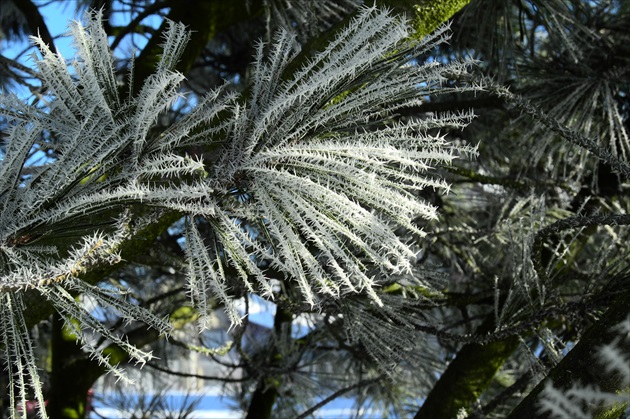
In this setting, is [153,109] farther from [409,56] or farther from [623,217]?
[623,217]

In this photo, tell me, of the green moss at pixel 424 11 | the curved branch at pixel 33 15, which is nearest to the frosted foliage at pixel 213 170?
the green moss at pixel 424 11

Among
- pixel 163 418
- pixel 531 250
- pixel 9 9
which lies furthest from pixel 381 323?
pixel 9 9

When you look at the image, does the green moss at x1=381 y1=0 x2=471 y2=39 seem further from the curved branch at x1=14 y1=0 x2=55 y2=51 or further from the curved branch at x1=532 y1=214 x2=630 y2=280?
the curved branch at x1=14 y1=0 x2=55 y2=51

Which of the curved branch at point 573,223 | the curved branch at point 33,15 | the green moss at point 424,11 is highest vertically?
the curved branch at point 33,15

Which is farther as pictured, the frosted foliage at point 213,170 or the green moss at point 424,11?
the green moss at point 424,11

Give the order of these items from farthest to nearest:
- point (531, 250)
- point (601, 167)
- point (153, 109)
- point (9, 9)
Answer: point (9, 9)
point (601, 167)
point (531, 250)
point (153, 109)

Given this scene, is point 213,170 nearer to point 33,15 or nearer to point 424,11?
point 424,11

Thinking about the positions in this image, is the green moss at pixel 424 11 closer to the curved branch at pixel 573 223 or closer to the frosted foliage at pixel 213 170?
the frosted foliage at pixel 213 170

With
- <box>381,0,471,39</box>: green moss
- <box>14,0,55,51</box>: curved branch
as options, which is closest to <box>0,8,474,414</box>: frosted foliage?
<box>381,0,471,39</box>: green moss
